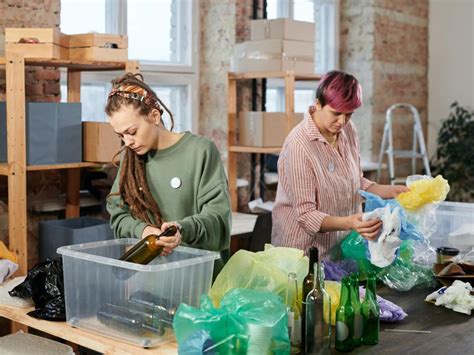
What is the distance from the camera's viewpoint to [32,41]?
3.35m

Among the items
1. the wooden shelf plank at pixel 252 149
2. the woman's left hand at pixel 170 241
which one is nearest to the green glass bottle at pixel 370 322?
the woman's left hand at pixel 170 241

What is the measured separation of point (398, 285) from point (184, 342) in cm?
107

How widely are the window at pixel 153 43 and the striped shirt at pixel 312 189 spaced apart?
5.46 feet

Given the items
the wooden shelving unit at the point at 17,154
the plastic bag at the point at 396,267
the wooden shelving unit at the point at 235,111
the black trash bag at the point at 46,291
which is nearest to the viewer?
the black trash bag at the point at 46,291

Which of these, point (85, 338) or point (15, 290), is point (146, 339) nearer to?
point (85, 338)

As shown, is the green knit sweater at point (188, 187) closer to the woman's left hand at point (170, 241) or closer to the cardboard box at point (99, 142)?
the woman's left hand at point (170, 241)

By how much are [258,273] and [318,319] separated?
258 millimetres

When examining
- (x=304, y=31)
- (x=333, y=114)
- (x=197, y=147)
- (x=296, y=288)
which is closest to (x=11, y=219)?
(x=197, y=147)

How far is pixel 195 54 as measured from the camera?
4.81 m

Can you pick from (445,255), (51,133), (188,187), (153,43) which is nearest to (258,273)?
(188,187)

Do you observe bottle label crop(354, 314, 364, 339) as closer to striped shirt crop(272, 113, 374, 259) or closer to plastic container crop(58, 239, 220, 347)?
plastic container crop(58, 239, 220, 347)

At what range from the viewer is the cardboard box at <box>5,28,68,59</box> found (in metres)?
3.34

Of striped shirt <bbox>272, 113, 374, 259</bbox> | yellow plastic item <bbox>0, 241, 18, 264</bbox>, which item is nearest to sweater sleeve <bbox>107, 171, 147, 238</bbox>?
striped shirt <bbox>272, 113, 374, 259</bbox>

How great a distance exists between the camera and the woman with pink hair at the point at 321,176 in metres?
2.88
